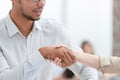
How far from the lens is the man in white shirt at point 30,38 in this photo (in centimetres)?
191

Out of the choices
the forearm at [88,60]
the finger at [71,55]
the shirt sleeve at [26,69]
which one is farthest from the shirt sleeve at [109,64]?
the shirt sleeve at [26,69]

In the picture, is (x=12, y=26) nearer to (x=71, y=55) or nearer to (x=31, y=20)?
(x=31, y=20)

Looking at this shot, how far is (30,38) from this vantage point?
1.99m

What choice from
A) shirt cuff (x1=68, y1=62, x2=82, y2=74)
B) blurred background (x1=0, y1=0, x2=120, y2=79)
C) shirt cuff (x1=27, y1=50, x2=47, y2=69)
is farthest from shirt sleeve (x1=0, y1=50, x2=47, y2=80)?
blurred background (x1=0, y1=0, x2=120, y2=79)

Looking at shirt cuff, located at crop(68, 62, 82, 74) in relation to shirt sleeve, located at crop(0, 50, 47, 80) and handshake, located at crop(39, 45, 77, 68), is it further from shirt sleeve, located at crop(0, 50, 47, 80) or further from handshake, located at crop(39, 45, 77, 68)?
shirt sleeve, located at crop(0, 50, 47, 80)

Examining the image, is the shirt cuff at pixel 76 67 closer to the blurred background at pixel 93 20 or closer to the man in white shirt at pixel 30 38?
the man in white shirt at pixel 30 38

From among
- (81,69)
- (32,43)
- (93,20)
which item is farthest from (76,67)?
(93,20)

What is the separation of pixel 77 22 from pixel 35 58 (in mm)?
2847

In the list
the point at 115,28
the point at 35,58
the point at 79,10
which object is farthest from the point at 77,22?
the point at 35,58

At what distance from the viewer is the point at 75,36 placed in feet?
14.9

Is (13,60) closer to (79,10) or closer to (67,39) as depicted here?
(67,39)

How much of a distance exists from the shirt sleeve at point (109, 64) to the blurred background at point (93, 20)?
228cm

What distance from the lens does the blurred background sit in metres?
4.41

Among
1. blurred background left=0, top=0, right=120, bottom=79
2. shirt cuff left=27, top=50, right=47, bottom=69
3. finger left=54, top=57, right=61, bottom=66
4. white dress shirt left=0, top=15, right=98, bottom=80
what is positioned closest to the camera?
shirt cuff left=27, top=50, right=47, bottom=69
